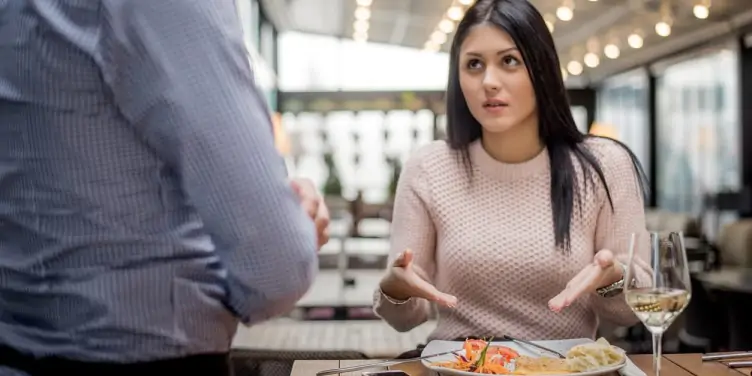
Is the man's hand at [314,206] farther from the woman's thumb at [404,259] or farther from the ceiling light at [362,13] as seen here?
the ceiling light at [362,13]

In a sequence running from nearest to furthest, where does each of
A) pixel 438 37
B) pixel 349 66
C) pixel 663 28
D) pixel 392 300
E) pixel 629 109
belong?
pixel 392 300
pixel 663 28
pixel 438 37
pixel 349 66
pixel 629 109

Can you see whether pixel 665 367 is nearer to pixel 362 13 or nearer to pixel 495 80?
pixel 495 80

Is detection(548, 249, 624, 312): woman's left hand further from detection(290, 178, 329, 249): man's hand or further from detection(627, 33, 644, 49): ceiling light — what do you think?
detection(627, 33, 644, 49): ceiling light

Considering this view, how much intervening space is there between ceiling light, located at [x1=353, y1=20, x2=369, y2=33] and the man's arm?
12.6 metres

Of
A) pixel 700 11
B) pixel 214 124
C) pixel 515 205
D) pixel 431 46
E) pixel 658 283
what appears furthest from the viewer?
pixel 431 46

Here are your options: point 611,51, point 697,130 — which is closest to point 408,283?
point 697,130

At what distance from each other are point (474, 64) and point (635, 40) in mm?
11420

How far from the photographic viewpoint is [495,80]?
202 centimetres

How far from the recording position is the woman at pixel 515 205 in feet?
6.62

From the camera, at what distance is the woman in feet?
6.62

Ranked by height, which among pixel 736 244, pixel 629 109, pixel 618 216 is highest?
pixel 629 109

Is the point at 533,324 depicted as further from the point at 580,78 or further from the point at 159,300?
the point at 580,78

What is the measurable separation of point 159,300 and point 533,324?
4.15ft

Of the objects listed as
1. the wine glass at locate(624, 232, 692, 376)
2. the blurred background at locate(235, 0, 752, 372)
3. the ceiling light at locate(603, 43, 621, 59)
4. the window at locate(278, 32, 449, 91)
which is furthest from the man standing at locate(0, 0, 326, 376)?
the window at locate(278, 32, 449, 91)
